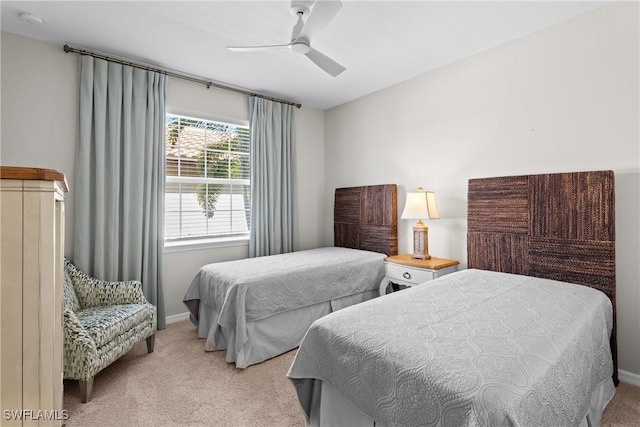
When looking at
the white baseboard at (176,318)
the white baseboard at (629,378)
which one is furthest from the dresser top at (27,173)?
the white baseboard at (629,378)

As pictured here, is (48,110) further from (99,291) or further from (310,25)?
(310,25)

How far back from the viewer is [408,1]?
6.72ft

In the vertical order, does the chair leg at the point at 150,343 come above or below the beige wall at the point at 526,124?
below

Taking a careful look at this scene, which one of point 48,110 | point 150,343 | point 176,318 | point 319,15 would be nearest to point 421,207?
point 319,15

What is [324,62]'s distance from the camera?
89.6 inches

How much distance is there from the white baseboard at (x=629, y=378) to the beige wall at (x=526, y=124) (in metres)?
0.03

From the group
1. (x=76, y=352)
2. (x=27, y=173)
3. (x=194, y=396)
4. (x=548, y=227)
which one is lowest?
(x=194, y=396)

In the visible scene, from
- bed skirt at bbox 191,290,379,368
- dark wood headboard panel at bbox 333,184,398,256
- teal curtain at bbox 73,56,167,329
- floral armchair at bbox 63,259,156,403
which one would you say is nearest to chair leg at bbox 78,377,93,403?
floral armchair at bbox 63,259,156,403

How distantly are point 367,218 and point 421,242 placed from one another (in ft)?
2.83

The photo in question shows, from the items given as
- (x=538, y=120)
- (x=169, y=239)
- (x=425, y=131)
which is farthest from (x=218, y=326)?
(x=538, y=120)

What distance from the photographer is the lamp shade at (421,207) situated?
2.86 metres

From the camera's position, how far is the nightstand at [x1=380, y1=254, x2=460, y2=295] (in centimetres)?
270

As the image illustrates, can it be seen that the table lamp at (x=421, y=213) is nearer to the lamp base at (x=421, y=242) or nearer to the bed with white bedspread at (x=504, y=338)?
the lamp base at (x=421, y=242)

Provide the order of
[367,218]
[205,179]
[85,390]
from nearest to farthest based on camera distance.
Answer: [85,390], [205,179], [367,218]
